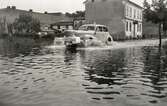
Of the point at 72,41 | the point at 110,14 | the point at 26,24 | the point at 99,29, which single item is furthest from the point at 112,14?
the point at 72,41

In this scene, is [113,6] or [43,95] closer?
[43,95]

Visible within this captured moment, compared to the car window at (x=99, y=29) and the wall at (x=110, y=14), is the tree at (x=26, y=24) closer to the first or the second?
the wall at (x=110, y=14)

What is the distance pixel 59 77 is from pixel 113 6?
45041mm

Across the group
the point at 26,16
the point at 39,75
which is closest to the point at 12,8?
the point at 26,16

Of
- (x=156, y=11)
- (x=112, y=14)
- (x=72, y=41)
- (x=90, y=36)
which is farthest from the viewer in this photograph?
(x=112, y=14)

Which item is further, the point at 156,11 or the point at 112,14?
the point at 112,14

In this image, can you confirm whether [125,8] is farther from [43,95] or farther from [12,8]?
[43,95]

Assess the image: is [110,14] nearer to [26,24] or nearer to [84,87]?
[26,24]

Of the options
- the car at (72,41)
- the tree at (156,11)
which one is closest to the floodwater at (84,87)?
the car at (72,41)

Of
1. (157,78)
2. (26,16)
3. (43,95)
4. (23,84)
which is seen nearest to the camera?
(43,95)

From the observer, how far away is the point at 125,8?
54.7m

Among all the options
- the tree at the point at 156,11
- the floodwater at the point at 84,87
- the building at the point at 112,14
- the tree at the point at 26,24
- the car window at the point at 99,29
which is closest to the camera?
the floodwater at the point at 84,87

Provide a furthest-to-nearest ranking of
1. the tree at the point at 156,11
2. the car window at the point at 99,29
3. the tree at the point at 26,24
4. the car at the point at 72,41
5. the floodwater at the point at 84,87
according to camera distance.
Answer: the tree at the point at 26,24, the tree at the point at 156,11, the car window at the point at 99,29, the car at the point at 72,41, the floodwater at the point at 84,87

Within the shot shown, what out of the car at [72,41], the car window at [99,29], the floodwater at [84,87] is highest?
the car window at [99,29]
